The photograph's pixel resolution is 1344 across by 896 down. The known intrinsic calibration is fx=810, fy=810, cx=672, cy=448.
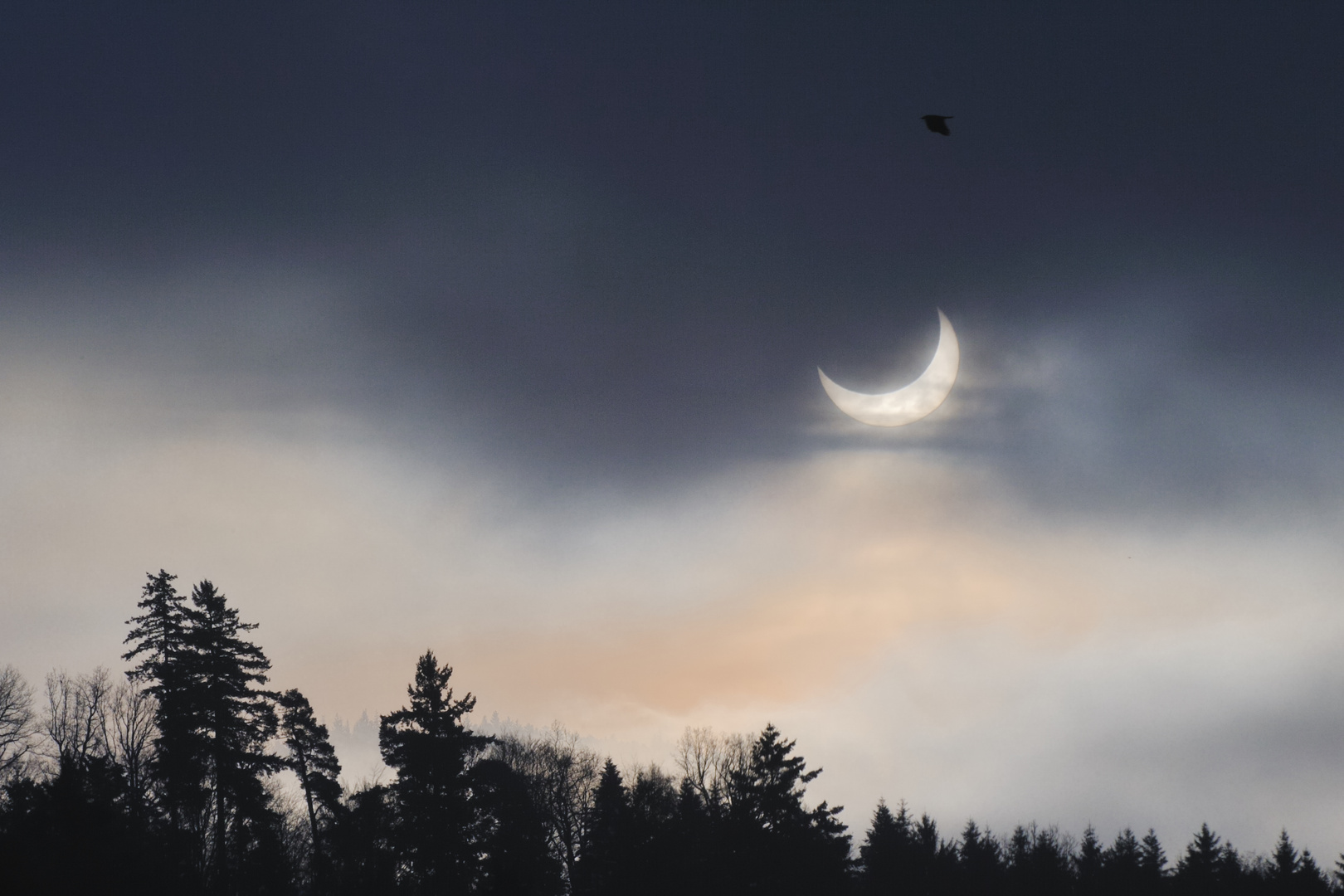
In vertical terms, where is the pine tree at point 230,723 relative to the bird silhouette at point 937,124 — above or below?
below

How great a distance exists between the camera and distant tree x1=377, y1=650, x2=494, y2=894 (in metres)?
42.5

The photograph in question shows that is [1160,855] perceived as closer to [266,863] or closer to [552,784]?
[552,784]

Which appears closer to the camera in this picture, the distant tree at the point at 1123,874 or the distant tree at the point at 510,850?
the distant tree at the point at 510,850

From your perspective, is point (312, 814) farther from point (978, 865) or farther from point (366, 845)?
point (978, 865)

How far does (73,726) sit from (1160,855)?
106m

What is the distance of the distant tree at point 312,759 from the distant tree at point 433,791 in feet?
30.7

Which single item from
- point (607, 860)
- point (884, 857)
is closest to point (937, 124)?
point (607, 860)

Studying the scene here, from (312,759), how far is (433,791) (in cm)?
1485

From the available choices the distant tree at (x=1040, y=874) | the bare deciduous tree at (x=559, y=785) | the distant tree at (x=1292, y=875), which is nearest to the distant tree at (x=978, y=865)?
the distant tree at (x=1040, y=874)

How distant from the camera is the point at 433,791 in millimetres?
44125

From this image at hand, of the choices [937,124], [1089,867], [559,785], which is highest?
[937,124]

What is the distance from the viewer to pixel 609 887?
4112 centimetres

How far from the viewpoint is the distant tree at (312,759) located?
52.5 m

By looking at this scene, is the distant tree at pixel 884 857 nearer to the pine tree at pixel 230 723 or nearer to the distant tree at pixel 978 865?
the distant tree at pixel 978 865
